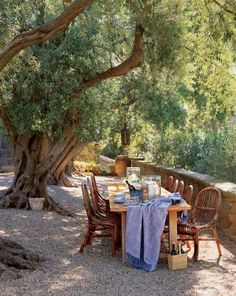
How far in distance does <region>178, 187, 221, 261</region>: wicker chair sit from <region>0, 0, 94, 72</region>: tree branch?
2.84 m

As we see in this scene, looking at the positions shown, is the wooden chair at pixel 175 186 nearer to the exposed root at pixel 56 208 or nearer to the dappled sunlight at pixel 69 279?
the exposed root at pixel 56 208

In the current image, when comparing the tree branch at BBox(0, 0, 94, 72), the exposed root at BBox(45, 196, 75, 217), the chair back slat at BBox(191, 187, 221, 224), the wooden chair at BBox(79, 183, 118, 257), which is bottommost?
the exposed root at BBox(45, 196, 75, 217)

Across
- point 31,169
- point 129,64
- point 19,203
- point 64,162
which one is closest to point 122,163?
point 64,162

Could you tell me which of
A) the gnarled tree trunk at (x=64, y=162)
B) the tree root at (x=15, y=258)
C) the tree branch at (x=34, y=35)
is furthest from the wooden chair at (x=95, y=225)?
the gnarled tree trunk at (x=64, y=162)

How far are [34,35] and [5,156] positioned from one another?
48.8 ft

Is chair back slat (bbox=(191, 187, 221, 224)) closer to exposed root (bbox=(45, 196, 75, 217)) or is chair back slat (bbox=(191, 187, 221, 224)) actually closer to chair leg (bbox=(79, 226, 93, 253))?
chair leg (bbox=(79, 226, 93, 253))

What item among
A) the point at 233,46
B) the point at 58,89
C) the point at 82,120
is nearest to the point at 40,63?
the point at 58,89

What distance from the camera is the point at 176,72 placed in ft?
29.8

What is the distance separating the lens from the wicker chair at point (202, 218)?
20.0 ft

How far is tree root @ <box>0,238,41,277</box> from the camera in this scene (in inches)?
211

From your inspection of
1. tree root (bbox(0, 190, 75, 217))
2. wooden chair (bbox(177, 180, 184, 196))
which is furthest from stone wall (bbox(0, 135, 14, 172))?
wooden chair (bbox(177, 180, 184, 196))

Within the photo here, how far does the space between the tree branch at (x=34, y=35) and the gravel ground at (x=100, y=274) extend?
232cm

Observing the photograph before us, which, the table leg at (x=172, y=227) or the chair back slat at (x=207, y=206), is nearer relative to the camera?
the table leg at (x=172, y=227)

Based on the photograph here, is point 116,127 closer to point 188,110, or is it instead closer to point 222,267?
point 188,110
